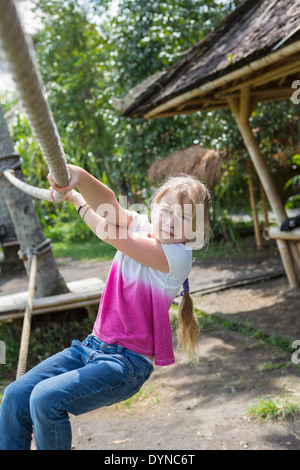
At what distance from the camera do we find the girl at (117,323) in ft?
5.18

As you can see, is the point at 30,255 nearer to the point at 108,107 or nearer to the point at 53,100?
the point at 108,107

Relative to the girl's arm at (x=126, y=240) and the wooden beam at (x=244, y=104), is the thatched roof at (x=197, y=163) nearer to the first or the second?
the wooden beam at (x=244, y=104)

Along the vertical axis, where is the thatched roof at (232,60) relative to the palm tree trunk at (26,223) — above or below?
above

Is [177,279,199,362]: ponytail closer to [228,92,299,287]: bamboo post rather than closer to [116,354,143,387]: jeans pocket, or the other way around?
[116,354,143,387]: jeans pocket

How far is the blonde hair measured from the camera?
71.0 inches

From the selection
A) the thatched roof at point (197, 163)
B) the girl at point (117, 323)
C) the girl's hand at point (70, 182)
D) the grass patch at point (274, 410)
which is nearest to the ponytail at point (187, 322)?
the girl at point (117, 323)

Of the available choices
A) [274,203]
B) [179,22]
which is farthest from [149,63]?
[274,203]

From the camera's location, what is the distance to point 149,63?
859 centimetres

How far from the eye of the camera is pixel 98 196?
1.68 metres

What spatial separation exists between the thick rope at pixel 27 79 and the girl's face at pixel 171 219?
654 mm

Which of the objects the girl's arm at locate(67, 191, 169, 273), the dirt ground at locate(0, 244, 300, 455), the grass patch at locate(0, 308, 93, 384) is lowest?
the dirt ground at locate(0, 244, 300, 455)

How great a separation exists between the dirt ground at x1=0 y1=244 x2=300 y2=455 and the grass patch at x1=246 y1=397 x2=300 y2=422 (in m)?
0.03

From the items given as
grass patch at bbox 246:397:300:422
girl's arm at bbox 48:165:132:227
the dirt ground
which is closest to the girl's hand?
girl's arm at bbox 48:165:132:227

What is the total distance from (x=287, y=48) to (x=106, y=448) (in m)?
2.71
